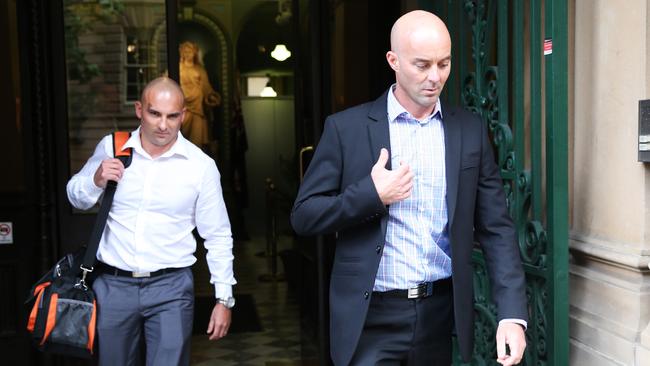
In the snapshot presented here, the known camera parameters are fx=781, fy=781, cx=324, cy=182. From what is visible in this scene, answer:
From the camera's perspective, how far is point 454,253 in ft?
8.39

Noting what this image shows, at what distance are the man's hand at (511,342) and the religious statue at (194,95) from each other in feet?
23.8

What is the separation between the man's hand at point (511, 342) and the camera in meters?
2.42

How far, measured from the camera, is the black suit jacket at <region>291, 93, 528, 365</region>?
8.27 feet

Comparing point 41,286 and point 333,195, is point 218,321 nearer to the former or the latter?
point 41,286

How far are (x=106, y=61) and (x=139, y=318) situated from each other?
2.53m

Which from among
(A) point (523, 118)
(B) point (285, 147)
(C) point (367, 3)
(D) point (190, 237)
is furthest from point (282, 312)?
(B) point (285, 147)

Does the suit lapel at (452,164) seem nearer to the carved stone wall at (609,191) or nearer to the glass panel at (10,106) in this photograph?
the carved stone wall at (609,191)

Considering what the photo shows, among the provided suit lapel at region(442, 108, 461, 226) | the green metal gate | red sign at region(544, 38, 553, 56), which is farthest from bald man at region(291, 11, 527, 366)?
red sign at region(544, 38, 553, 56)

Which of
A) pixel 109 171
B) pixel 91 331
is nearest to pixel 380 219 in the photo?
pixel 109 171

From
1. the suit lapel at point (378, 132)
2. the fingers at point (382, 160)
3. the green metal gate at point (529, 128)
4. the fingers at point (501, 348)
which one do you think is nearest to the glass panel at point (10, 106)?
Answer: the green metal gate at point (529, 128)

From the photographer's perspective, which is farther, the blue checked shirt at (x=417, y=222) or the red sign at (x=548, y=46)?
the red sign at (x=548, y=46)

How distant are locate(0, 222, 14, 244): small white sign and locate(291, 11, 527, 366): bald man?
3.19m

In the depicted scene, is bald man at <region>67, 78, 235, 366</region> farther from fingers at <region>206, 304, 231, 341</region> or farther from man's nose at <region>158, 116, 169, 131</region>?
fingers at <region>206, 304, 231, 341</region>

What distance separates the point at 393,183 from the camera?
7.73 ft
